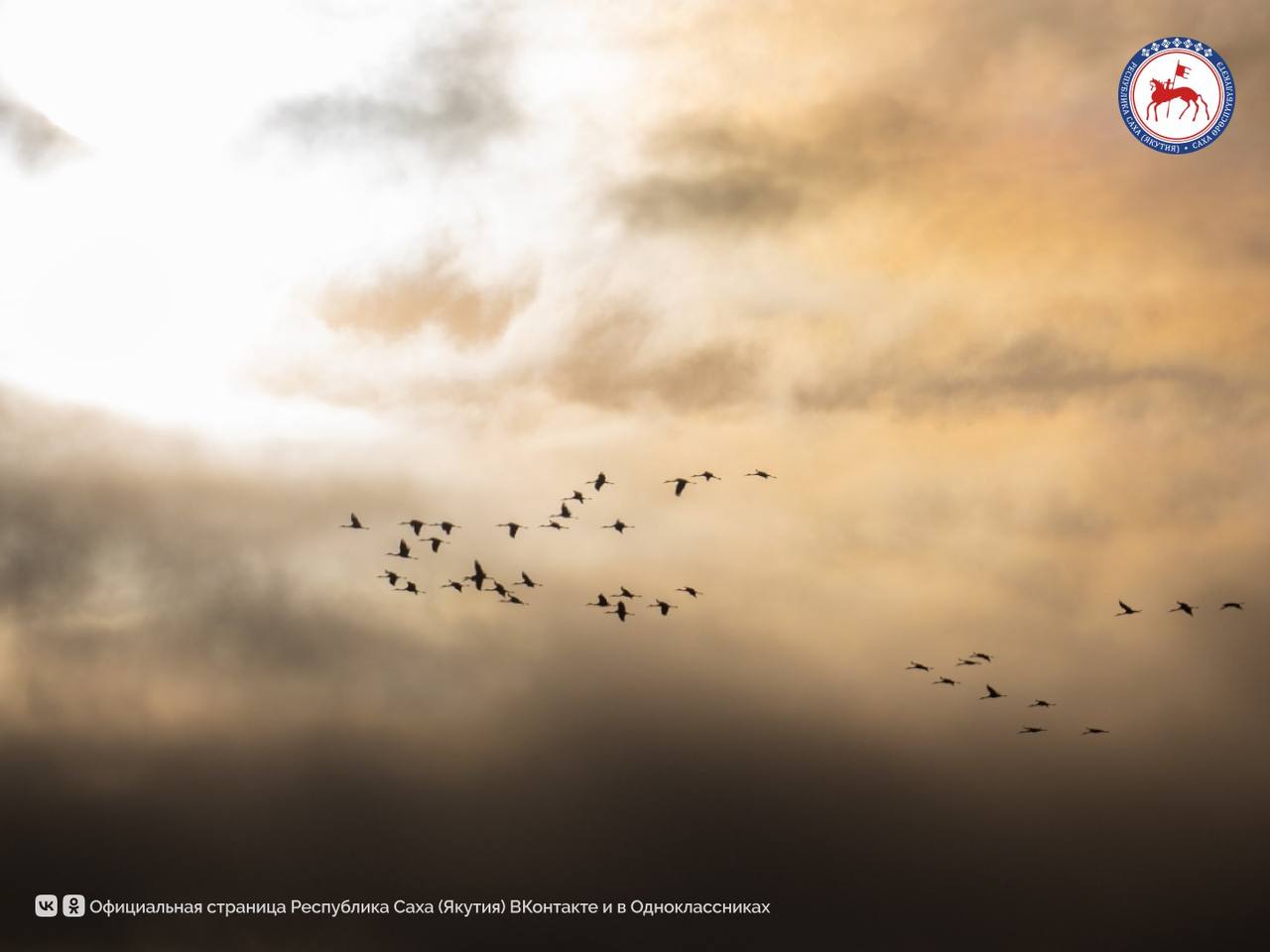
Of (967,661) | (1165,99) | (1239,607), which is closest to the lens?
(1165,99)

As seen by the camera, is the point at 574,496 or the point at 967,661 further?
the point at 967,661

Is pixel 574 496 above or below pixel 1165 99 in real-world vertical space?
below

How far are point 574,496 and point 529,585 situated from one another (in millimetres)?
11950

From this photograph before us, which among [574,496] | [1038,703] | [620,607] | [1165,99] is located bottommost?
[1038,703]

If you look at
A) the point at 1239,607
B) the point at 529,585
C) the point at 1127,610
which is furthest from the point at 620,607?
the point at 1239,607

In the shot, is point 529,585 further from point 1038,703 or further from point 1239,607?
point 1239,607

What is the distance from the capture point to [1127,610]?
17050 centimetres

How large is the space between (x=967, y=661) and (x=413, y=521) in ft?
218

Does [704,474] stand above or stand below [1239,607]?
above

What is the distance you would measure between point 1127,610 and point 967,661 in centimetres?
1959

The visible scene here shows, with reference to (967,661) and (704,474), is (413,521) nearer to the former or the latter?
(704,474)

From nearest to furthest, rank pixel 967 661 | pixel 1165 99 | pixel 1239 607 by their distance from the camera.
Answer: pixel 1165 99
pixel 1239 607
pixel 967 661

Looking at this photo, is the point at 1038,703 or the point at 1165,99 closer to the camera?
the point at 1165,99

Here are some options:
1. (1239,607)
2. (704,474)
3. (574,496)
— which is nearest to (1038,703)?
(1239,607)
